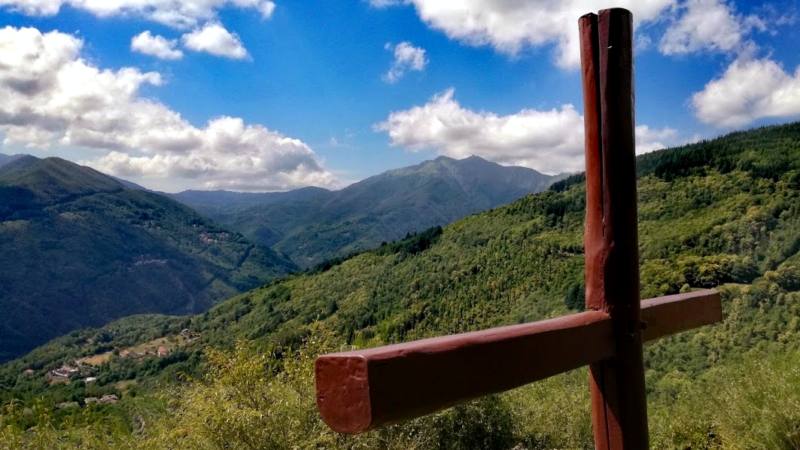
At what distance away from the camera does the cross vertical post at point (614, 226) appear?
176cm

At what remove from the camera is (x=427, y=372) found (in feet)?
3.79

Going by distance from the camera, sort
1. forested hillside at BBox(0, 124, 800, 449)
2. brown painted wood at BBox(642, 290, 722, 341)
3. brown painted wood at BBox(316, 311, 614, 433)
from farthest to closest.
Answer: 1. forested hillside at BBox(0, 124, 800, 449)
2. brown painted wood at BBox(642, 290, 722, 341)
3. brown painted wood at BBox(316, 311, 614, 433)

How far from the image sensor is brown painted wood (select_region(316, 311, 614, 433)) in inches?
42.3

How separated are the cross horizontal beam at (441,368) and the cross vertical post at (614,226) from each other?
0.14 m

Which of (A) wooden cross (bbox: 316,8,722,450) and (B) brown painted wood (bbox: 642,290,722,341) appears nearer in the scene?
(A) wooden cross (bbox: 316,8,722,450)

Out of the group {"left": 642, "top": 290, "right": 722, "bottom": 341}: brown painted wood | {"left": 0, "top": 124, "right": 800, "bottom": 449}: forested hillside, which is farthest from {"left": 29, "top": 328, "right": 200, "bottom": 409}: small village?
{"left": 642, "top": 290, "right": 722, "bottom": 341}: brown painted wood

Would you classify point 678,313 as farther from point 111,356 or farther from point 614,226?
point 111,356

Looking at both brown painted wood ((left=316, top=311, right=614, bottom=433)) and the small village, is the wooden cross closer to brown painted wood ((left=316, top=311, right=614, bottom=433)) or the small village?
brown painted wood ((left=316, top=311, right=614, bottom=433))

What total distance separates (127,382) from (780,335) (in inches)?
3775

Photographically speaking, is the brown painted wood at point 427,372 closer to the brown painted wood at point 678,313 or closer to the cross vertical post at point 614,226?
the cross vertical post at point 614,226

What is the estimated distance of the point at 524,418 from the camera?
14875mm

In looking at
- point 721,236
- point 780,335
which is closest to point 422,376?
point 780,335

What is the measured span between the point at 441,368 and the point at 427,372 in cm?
4

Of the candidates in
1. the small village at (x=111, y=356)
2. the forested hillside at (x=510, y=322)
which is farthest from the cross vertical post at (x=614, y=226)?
the small village at (x=111, y=356)
